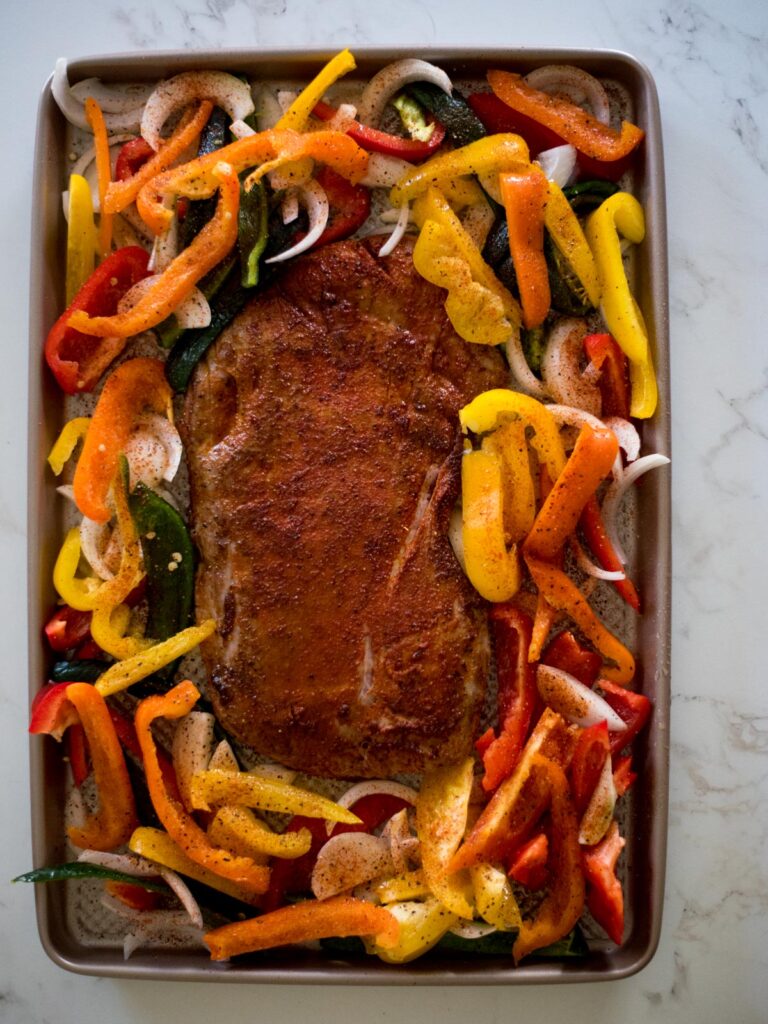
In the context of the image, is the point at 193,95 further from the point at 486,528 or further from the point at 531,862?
the point at 531,862

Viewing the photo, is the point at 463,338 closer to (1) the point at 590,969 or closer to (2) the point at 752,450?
(2) the point at 752,450

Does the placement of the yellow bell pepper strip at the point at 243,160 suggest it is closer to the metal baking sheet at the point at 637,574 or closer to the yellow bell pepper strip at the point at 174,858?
the metal baking sheet at the point at 637,574

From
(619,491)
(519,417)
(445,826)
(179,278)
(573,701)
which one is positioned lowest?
(445,826)

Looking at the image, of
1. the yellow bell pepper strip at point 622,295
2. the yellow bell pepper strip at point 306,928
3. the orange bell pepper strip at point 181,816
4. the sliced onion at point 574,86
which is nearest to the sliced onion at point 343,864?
the yellow bell pepper strip at point 306,928

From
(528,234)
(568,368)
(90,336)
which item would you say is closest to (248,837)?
(90,336)

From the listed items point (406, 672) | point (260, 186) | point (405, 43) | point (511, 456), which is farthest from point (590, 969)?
point (405, 43)

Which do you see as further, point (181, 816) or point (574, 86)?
point (574, 86)

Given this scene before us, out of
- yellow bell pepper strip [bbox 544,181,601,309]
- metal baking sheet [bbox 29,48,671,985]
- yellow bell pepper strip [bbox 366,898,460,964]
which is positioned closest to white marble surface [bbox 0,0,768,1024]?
metal baking sheet [bbox 29,48,671,985]
